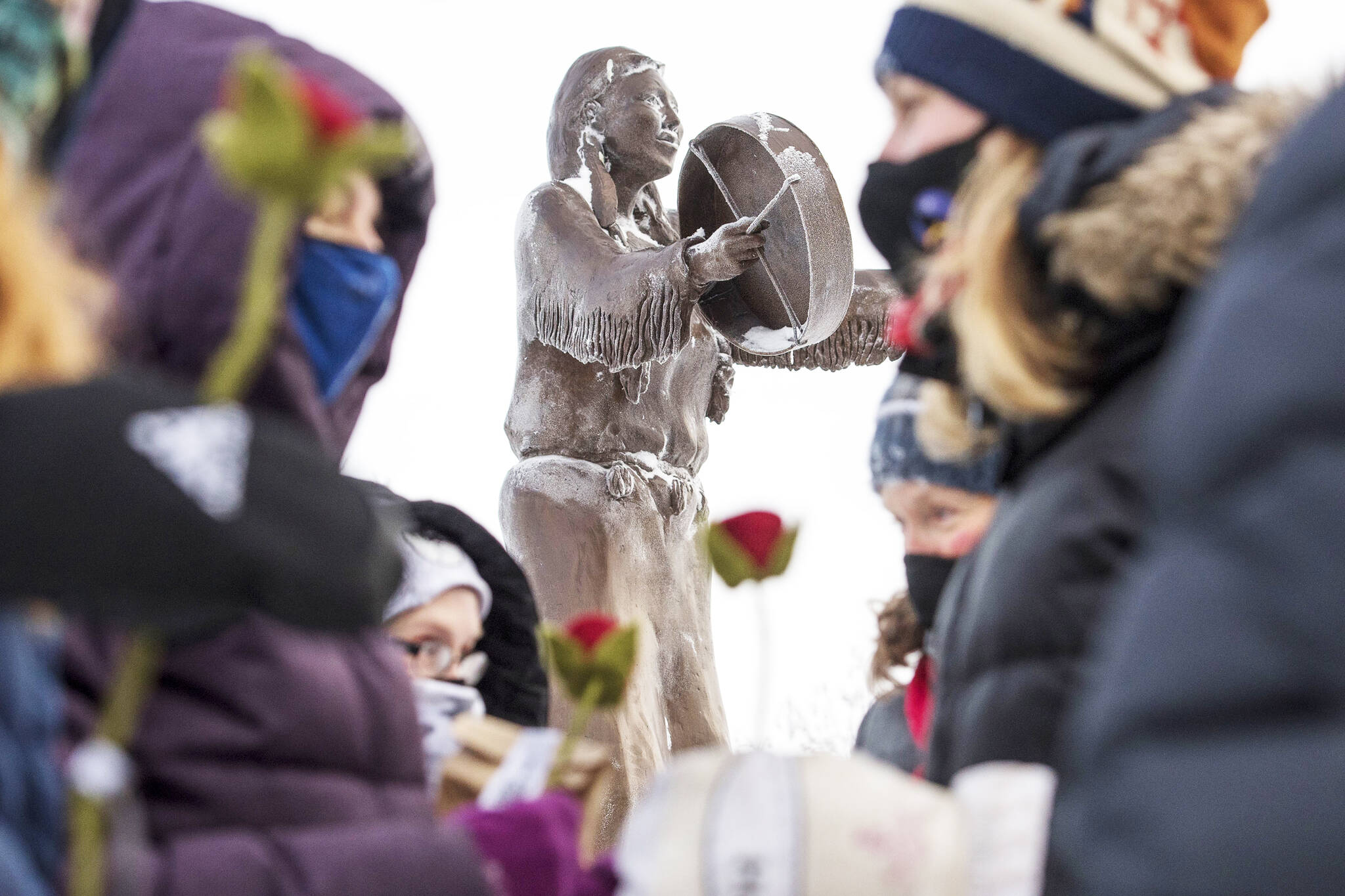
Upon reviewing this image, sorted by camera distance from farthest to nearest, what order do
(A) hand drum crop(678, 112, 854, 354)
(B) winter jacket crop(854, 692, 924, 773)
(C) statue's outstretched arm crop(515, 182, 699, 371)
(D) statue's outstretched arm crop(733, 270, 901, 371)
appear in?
(D) statue's outstretched arm crop(733, 270, 901, 371) → (C) statue's outstretched arm crop(515, 182, 699, 371) → (A) hand drum crop(678, 112, 854, 354) → (B) winter jacket crop(854, 692, 924, 773)

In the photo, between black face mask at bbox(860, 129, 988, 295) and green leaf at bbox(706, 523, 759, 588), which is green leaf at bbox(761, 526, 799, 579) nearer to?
green leaf at bbox(706, 523, 759, 588)

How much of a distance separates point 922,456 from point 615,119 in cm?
153

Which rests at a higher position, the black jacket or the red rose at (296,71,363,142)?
the red rose at (296,71,363,142)

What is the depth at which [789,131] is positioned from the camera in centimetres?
Result: 217

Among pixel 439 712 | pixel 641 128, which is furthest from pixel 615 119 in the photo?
pixel 439 712

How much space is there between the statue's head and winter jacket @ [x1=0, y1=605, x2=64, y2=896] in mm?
2091

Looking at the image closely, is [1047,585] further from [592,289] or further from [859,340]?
[859,340]

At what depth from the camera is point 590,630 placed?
851 mm

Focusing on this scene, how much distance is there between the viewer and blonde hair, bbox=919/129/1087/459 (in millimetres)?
786

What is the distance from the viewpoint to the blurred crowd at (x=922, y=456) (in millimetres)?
492

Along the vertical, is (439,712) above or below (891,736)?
above

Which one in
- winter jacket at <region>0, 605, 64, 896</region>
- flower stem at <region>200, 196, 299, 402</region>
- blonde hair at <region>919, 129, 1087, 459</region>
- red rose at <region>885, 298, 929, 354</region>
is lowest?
winter jacket at <region>0, 605, 64, 896</region>

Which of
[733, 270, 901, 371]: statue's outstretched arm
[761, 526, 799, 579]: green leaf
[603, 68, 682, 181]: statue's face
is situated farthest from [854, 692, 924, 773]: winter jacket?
[603, 68, 682, 181]: statue's face

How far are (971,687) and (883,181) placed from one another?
39 centimetres
